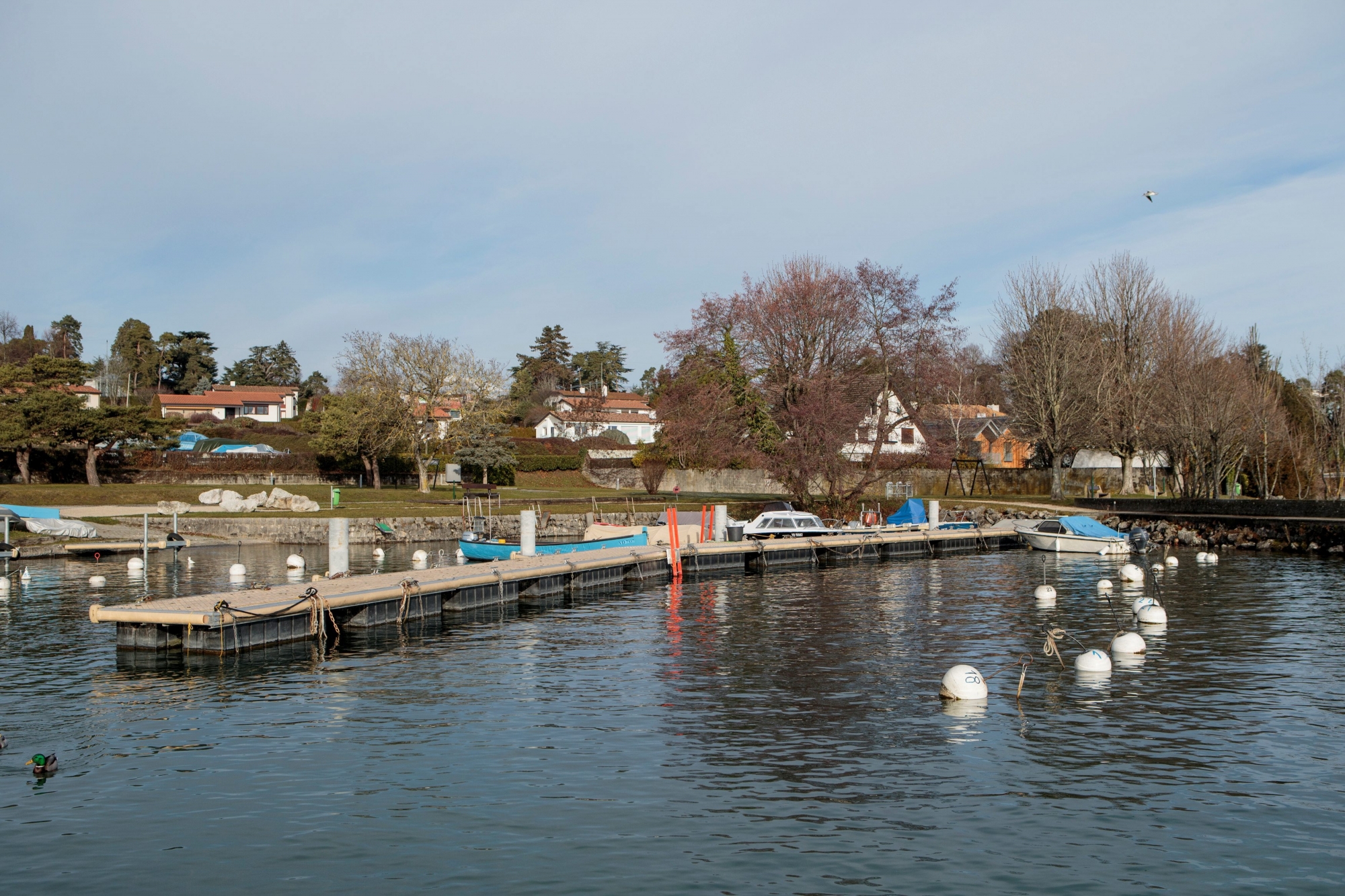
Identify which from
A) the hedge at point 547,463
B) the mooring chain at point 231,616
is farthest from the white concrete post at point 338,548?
the hedge at point 547,463

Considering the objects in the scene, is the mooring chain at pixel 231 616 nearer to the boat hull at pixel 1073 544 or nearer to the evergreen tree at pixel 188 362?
the boat hull at pixel 1073 544

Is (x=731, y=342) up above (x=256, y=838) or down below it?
above

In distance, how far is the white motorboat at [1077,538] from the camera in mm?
53562

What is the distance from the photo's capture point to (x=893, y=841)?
12.5 metres

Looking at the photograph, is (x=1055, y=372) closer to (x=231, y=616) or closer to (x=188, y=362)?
(x=231, y=616)

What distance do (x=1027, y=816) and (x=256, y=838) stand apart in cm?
1012

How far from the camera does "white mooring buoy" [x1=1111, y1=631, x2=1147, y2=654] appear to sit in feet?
79.9

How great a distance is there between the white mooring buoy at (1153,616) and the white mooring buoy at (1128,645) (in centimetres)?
482

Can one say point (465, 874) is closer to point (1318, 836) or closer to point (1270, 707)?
point (1318, 836)

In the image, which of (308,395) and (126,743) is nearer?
(126,743)

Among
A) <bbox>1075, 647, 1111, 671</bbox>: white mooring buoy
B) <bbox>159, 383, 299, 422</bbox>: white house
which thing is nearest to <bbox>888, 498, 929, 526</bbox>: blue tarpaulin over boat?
<bbox>1075, 647, 1111, 671</bbox>: white mooring buoy

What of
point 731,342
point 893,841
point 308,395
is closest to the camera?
point 893,841

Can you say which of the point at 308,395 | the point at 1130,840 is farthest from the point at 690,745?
the point at 308,395

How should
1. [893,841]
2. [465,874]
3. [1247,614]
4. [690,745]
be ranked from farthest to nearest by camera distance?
[1247,614]
[690,745]
[893,841]
[465,874]
